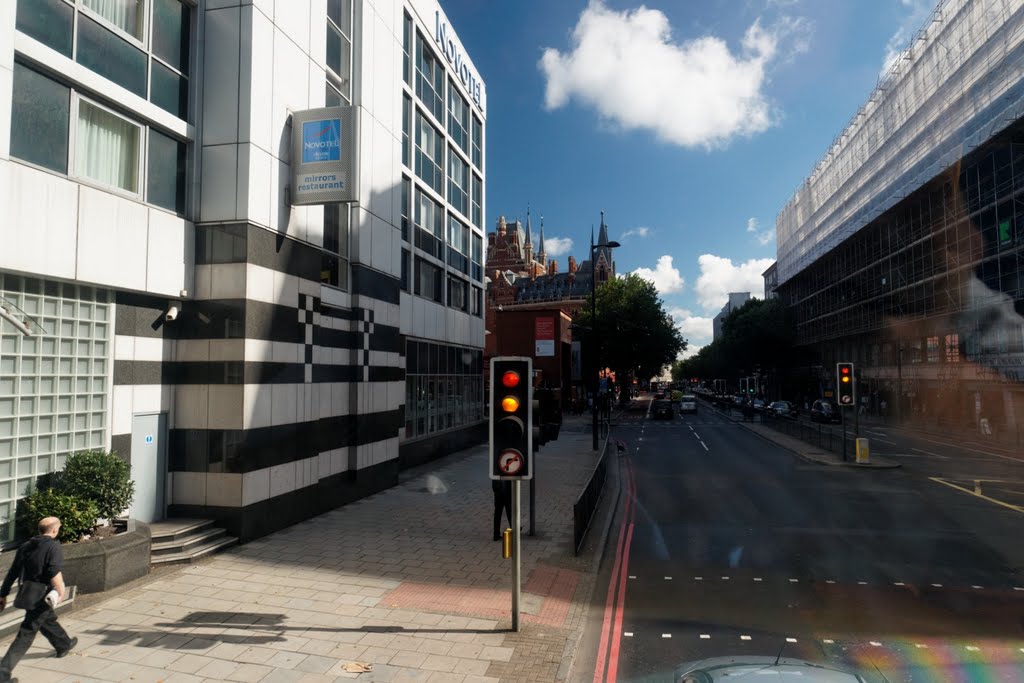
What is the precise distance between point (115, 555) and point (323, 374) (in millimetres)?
6144

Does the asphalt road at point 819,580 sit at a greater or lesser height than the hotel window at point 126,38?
lesser

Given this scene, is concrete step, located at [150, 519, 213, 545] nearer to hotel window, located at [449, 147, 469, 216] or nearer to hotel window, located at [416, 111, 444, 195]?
hotel window, located at [416, 111, 444, 195]

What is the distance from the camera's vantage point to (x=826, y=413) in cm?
4622

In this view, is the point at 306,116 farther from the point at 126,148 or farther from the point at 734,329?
the point at 734,329

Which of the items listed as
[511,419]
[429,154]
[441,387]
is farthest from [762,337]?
[511,419]

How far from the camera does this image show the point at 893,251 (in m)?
47.0

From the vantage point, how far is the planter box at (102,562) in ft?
28.1

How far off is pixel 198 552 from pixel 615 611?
7.06 metres

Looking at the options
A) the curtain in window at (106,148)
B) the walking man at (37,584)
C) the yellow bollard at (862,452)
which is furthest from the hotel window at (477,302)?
the walking man at (37,584)

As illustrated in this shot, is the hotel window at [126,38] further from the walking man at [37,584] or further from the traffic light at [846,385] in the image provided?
the traffic light at [846,385]

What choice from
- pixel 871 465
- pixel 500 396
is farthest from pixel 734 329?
pixel 500 396

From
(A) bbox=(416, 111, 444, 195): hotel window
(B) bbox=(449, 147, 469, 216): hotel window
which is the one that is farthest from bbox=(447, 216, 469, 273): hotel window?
(A) bbox=(416, 111, 444, 195): hotel window

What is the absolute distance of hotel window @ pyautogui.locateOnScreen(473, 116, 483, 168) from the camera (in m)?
31.0

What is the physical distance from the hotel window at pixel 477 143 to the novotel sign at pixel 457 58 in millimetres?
837
